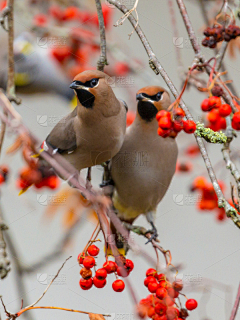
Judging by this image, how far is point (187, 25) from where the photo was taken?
1127mm

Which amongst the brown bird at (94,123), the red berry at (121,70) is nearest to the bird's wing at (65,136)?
the brown bird at (94,123)

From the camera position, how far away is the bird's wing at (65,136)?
1850 mm

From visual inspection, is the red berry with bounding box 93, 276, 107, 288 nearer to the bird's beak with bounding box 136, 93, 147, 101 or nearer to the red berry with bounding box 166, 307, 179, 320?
the red berry with bounding box 166, 307, 179, 320

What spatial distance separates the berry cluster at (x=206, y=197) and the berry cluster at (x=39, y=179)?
611mm

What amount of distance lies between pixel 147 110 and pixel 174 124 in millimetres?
843

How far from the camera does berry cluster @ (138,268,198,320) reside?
3.66 feet

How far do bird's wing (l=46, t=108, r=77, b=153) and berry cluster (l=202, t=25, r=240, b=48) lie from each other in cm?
86

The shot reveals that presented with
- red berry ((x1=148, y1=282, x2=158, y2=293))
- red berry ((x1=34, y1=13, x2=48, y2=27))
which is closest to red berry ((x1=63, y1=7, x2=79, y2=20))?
red berry ((x1=34, y1=13, x2=48, y2=27))

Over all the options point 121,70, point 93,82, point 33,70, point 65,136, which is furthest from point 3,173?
point 33,70

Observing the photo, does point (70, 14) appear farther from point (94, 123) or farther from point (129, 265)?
point (129, 265)

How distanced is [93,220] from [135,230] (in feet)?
0.73

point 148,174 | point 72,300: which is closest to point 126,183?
point 148,174

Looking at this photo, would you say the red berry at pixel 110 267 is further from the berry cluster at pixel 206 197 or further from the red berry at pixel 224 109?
the berry cluster at pixel 206 197

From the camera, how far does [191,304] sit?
47.8 inches
